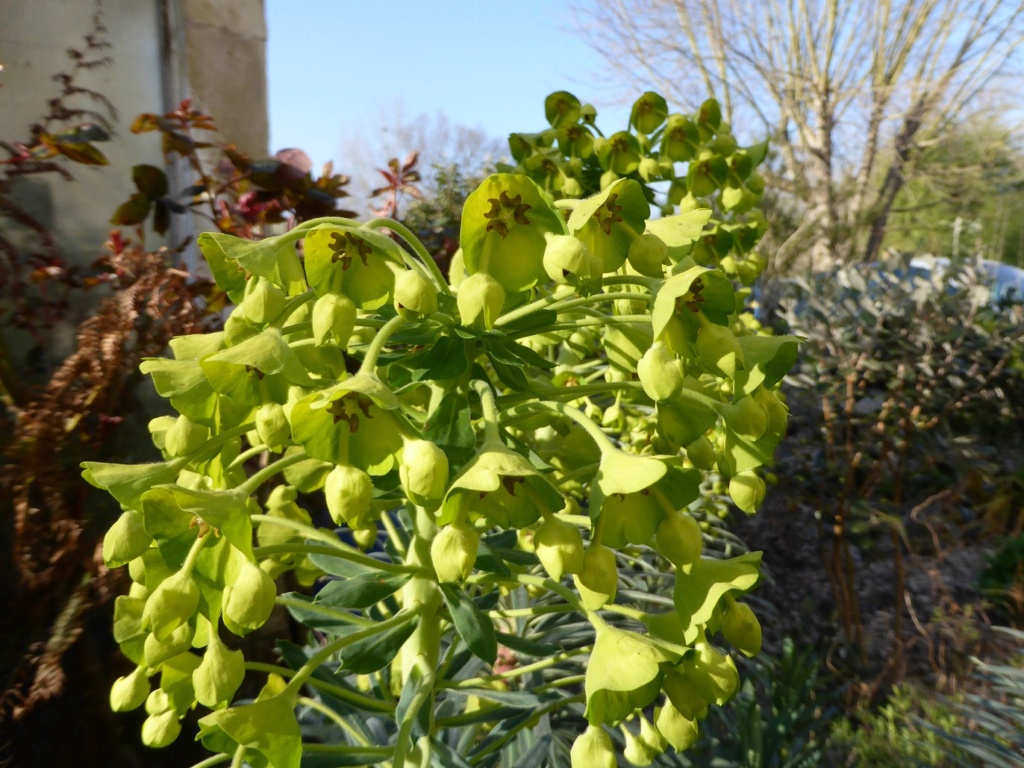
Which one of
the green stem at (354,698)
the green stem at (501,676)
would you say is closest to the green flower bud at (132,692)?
the green stem at (354,698)

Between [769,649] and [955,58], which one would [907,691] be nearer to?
[769,649]

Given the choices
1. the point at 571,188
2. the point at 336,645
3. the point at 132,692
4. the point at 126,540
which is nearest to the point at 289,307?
the point at 126,540

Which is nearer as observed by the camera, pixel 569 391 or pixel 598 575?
pixel 598 575

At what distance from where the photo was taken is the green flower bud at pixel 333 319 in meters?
0.66

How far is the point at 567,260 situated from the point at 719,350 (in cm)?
17

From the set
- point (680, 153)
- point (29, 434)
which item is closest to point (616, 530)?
point (680, 153)

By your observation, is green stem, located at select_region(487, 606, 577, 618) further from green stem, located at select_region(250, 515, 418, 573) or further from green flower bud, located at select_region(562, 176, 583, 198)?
Answer: green flower bud, located at select_region(562, 176, 583, 198)

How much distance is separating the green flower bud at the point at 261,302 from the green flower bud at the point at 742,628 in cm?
55

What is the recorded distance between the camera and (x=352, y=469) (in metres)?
0.67

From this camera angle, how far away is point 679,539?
676mm

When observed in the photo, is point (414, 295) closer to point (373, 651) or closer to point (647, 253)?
point (647, 253)

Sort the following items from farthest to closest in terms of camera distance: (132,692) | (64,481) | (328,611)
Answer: (64,481), (328,611), (132,692)

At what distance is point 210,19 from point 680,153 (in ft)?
8.37

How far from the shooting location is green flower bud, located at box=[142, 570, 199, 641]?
62cm
